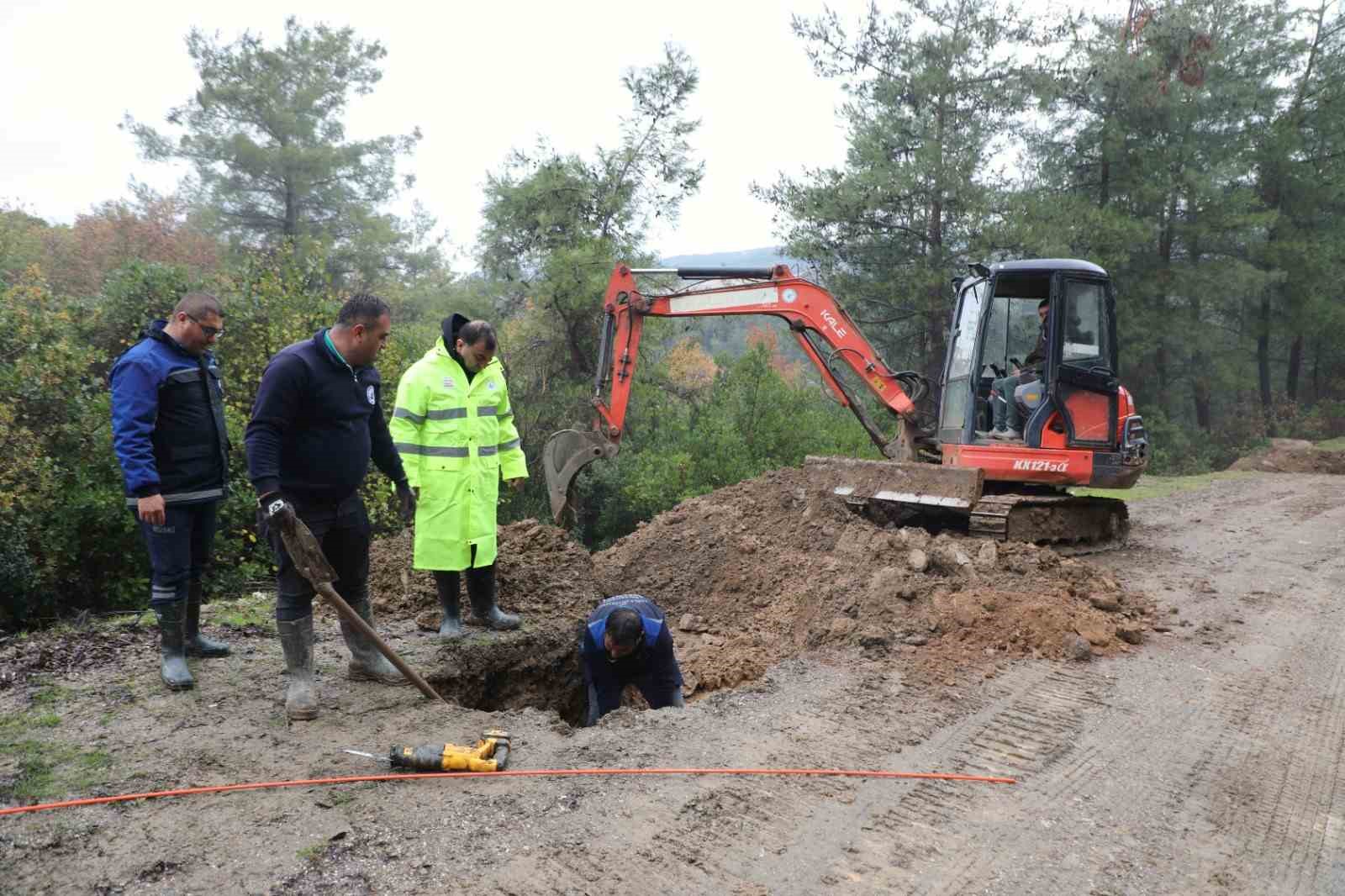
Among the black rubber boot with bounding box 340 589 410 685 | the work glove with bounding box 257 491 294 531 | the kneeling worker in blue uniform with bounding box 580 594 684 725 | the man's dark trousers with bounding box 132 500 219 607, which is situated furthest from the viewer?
the kneeling worker in blue uniform with bounding box 580 594 684 725

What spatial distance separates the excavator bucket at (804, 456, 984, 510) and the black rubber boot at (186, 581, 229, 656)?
5.68m

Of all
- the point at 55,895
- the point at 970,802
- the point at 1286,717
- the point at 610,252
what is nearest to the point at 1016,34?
the point at 610,252

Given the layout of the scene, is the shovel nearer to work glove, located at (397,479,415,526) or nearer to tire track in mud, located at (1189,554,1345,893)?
work glove, located at (397,479,415,526)

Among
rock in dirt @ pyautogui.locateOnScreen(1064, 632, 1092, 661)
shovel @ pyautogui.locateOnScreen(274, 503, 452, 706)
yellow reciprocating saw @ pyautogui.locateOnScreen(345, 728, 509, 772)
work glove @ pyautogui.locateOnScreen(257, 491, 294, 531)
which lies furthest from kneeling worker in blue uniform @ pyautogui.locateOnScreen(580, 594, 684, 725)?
rock in dirt @ pyautogui.locateOnScreen(1064, 632, 1092, 661)

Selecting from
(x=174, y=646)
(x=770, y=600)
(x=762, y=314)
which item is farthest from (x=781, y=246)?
(x=174, y=646)

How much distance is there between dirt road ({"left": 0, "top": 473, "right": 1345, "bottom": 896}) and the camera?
2.84 meters

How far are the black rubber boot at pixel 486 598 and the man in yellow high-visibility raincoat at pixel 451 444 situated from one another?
0.38 meters

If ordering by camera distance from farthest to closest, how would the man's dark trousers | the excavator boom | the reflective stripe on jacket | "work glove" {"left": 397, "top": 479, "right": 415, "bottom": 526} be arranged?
the excavator boom, the reflective stripe on jacket, "work glove" {"left": 397, "top": 479, "right": 415, "bottom": 526}, the man's dark trousers

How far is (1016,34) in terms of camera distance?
62.6ft

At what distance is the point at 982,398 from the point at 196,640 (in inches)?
265

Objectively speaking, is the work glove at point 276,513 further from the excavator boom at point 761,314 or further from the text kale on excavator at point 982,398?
the excavator boom at point 761,314

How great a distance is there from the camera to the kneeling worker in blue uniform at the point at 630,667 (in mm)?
4953

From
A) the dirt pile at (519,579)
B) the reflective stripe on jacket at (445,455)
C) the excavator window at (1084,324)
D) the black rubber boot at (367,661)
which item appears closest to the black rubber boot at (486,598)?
the dirt pile at (519,579)

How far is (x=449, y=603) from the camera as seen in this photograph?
16.9 ft
